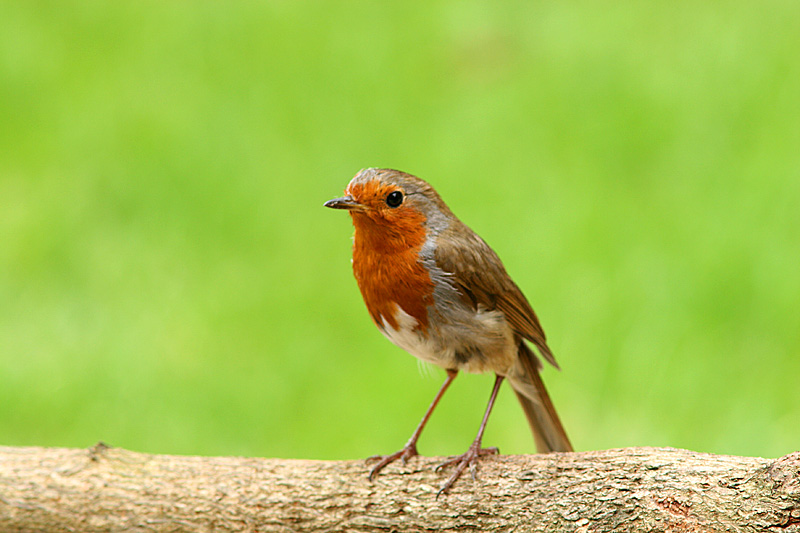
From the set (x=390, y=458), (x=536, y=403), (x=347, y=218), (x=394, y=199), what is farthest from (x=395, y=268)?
(x=347, y=218)

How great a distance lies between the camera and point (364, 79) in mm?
7648

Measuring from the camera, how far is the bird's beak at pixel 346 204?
346cm

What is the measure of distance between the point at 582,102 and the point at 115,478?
16.6 feet

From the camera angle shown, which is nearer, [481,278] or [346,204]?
[346,204]

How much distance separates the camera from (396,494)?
11.8ft

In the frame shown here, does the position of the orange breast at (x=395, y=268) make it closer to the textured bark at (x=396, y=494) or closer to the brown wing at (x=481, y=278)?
the brown wing at (x=481, y=278)

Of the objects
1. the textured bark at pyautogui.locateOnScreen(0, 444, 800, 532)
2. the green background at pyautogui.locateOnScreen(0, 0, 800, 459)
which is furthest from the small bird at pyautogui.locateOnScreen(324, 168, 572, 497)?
the green background at pyautogui.locateOnScreen(0, 0, 800, 459)

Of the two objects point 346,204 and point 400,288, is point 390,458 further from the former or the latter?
point 346,204

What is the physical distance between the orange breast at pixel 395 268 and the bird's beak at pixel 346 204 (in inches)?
2.4

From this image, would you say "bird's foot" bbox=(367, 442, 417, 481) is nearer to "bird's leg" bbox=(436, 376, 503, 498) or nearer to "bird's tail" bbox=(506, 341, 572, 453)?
"bird's leg" bbox=(436, 376, 503, 498)

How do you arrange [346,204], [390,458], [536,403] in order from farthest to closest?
[536,403] < [390,458] < [346,204]

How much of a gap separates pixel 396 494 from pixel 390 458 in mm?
205

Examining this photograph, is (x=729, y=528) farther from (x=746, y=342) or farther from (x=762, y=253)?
(x=762, y=253)

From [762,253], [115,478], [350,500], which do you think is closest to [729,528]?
[350,500]
